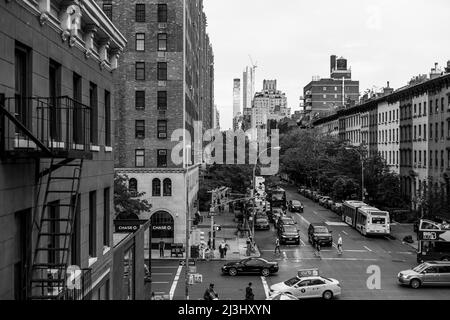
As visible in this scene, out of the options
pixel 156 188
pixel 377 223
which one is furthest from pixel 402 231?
pixel 156 188

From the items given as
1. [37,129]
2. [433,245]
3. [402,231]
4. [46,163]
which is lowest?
[402,231]

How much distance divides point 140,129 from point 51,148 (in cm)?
4270

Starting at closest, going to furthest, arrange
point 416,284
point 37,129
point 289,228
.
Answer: point 37,129 → point 416,284 → point 289,228

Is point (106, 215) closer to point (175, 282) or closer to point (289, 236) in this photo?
point (175, 282)

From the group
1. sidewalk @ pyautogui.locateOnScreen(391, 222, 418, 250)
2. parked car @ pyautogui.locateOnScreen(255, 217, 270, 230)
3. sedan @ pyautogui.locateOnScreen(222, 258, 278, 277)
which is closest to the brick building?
sedan @ pyautogui.locateOnScreen(222, 258, 278, 277)

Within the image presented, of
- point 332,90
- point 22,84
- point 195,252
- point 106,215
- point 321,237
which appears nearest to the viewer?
point 22,84

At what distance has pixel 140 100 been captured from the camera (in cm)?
5266

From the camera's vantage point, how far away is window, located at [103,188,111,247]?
19.2 meters

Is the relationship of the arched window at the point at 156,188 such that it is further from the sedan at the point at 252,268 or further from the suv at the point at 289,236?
the sedan at the point at 252,268

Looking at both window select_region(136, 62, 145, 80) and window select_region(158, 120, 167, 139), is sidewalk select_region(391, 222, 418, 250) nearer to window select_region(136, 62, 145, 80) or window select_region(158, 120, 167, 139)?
window select_region(158, 120, 167, 139)

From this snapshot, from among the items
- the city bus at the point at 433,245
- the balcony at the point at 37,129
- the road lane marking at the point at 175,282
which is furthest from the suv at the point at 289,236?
the balcony at the point at 37,129

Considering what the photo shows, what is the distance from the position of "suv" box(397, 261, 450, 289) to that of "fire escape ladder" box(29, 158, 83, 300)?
25.2 m
